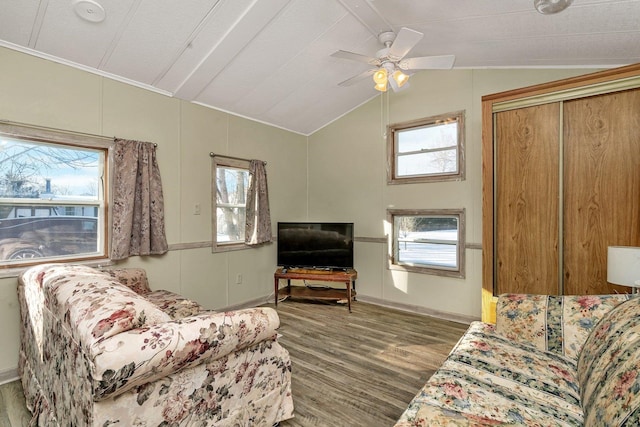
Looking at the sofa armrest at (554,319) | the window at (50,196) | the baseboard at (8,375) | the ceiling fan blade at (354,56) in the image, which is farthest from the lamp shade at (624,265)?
the baseboard at (8,375)

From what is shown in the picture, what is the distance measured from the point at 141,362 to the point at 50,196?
8.12 ft

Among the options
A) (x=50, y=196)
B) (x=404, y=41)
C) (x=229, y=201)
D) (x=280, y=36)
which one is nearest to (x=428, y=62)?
(x=404, y=41)

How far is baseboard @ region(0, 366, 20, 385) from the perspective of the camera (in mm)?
2373

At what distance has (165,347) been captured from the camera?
3.87 ft

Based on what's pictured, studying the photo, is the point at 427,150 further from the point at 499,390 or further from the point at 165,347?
the point at 165,347

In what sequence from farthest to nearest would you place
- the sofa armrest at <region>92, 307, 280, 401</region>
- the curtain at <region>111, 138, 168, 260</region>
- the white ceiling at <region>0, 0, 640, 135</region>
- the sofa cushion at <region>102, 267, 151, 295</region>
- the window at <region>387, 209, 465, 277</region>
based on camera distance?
the window at <region>387, 209, 465, 277</region> < the curtain at <region>111, 138, 168, 260</region> < the sofa cushion at <region>102, 267, 151, 295</region> < the white ceiling at <region>0, 0, 640, 135</region> < the sofa armrest at <region>92, 307, 280, 401</region>

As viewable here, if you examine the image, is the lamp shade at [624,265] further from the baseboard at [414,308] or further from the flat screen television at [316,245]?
the flat screen television at [316,245]

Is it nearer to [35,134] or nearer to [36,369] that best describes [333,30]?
[35,134]

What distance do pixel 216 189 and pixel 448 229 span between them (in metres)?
3.04

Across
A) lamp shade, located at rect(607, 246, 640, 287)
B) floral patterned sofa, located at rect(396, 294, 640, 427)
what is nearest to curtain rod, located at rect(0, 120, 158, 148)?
floral patterned sofa, located at rect(396, 294, 640, 427)

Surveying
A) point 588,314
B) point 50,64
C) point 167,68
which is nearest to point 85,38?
point 50,64

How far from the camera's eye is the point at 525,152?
103 inches

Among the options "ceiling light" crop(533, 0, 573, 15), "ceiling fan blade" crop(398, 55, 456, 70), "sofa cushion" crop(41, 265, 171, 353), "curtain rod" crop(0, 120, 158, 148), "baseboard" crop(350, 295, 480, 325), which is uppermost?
"ceiling fan blade" crop(398, 55, 456, 70)

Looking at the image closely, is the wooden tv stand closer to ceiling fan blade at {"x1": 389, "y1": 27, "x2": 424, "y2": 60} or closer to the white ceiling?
the white ceiling
